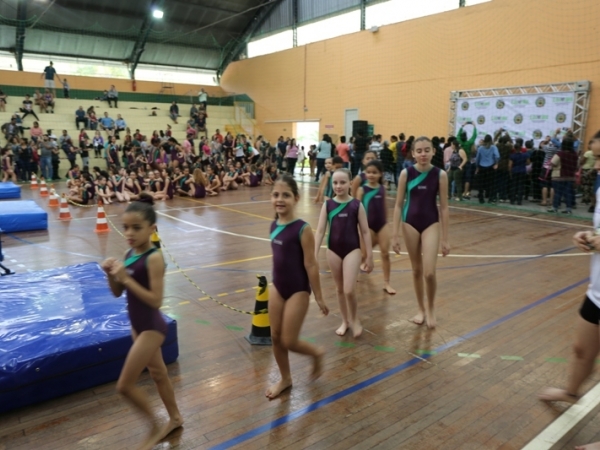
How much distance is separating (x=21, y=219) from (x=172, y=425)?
26.7ft

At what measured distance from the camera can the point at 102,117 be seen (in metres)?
23.8

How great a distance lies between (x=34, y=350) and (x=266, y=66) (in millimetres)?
26017

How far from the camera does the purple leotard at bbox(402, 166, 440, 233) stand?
4598 mm

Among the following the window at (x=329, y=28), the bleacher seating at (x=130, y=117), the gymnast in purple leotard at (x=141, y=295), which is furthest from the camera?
the window at (x=329, y=28)

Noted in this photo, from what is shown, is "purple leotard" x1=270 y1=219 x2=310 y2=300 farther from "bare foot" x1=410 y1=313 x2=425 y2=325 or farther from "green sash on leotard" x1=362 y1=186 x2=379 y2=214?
"green sash on leotard" x1=362 y1=186 x2=379 y2=214

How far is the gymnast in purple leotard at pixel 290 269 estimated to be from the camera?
10.6ft

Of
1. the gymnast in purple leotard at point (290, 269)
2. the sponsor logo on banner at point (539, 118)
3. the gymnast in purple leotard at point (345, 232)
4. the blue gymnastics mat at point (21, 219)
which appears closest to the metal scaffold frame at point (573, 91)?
the sponsor logo on banner at point (539, 118)

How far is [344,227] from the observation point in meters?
4.30

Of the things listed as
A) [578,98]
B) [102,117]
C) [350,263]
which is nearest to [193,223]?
[350,263]

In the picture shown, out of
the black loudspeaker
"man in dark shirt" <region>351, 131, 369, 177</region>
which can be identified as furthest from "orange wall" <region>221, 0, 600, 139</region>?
"man in dark shirt" <region>351, 131, 369, 177</region>

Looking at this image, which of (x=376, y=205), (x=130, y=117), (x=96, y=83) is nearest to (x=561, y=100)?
(x=376, y=205)

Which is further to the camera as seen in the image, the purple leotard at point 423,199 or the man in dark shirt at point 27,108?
the man in dark shirt at point 27,108

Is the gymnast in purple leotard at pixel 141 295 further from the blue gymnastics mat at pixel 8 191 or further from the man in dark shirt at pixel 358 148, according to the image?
the man in dark shirt at pixel 358 148

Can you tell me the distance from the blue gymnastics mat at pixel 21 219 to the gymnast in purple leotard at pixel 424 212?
8.17 meters
